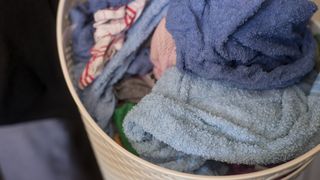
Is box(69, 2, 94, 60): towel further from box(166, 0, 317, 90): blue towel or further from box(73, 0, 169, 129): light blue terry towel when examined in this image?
box(166, 0, 317, 90): blue towel

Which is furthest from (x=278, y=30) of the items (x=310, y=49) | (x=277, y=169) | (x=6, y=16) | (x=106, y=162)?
(x=6, y=16)

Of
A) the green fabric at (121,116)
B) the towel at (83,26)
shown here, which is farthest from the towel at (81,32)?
the green fabric at (121,116)

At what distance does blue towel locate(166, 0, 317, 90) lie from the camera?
496mm

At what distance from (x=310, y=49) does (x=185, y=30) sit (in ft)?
0.56

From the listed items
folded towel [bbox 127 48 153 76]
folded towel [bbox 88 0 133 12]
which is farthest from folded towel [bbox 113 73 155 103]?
folded towel [bbox 88 0 133 12]

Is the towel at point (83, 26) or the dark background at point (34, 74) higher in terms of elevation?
the towel at point (83, 26)

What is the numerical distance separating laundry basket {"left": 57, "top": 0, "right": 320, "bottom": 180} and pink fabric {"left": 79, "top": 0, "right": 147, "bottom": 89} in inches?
1.7

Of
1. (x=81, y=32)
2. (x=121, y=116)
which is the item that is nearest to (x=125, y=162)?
(x=121, y=116)

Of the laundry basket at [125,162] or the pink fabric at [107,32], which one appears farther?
the pink fabric at [107,32]

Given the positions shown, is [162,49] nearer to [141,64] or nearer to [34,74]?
[141,64]

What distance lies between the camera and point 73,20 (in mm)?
628

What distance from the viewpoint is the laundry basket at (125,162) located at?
0.43m

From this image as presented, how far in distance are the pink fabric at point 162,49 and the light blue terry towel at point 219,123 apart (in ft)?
0.09

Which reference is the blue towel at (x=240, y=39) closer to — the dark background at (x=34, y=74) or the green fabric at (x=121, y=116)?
the green fabric at (x=121, y=116)
